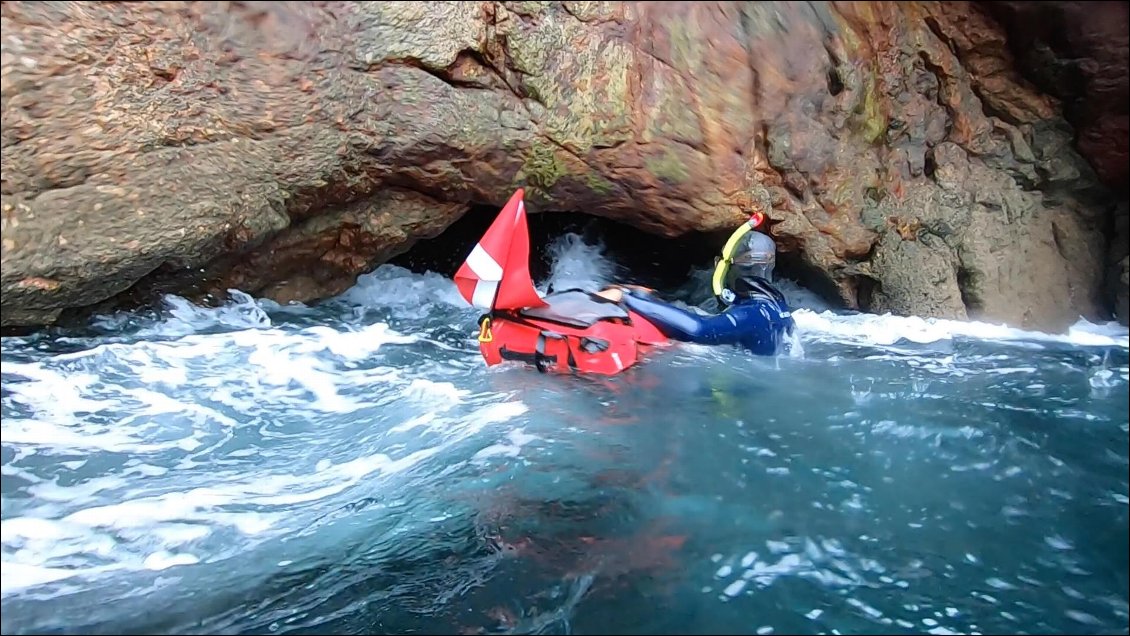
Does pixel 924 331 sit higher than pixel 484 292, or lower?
lower

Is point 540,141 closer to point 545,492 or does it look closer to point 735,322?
point 735,322

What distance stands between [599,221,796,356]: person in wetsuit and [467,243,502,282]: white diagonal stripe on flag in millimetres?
834

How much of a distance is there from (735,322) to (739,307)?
104 mm

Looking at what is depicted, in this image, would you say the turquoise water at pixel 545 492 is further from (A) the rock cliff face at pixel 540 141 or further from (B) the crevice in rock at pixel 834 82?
(B) the crevice in rock at pixel 834 82

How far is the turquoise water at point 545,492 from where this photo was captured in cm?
241

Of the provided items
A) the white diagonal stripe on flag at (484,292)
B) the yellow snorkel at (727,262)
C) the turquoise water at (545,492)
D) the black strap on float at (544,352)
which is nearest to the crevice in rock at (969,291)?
the turquoise water at (545,492)

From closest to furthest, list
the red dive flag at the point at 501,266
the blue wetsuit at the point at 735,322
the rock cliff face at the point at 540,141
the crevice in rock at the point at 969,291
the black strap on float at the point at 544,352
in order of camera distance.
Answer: the rock cliff face at the point at 540,141, the red dive flag at the point at 501,266, the black strap on float at the point at 544,352, the blue wetsuit at the point at 735,322, the crevice in rock at the point at 969,291

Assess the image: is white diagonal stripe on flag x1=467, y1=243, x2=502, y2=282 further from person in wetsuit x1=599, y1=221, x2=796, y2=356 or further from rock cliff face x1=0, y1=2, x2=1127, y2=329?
rock cliff face x1=0, y1=2, x2=1127, y2=329

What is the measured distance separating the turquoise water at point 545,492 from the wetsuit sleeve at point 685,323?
191 millimetres

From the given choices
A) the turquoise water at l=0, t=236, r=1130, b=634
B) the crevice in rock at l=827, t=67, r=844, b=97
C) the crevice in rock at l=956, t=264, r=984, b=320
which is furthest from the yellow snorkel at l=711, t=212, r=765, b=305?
the crevice in rock at l=956, t=264, r=984, b=320

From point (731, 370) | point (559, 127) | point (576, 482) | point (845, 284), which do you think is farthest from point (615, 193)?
point (576, 482)

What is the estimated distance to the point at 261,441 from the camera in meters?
3.59

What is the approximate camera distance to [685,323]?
480cm

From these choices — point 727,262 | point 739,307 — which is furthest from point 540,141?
point 739,307
